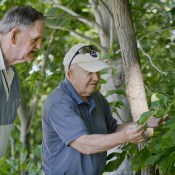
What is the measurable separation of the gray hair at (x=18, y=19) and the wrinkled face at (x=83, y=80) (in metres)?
0.48

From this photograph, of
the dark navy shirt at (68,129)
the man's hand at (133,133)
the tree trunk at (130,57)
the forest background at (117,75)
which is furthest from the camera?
the tree trunk at (130,57)

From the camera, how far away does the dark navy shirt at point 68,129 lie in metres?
2.40

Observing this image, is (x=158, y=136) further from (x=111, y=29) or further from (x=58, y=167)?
(x=111, y=29)

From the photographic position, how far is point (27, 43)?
219 centimetres

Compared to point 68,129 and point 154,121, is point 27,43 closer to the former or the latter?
point 68,129

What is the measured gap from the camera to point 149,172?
8.63 ft

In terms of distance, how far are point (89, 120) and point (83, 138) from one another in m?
0.31

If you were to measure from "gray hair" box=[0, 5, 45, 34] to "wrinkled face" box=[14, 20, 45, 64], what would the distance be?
1.0 inches

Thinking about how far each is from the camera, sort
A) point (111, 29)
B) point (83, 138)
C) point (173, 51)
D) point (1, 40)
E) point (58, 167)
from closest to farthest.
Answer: point (1, 40) < point (83, 138) < point (58, 167) < point (111, 29) < point (173, 51)

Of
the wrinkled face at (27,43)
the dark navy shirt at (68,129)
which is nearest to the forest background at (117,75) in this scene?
the dark navy shirt at (68,129)

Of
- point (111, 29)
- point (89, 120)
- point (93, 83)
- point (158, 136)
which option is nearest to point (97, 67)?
point (93, 83)

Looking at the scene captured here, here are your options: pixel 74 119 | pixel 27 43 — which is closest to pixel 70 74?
pixel 74 119

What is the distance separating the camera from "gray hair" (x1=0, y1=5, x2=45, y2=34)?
218 cm

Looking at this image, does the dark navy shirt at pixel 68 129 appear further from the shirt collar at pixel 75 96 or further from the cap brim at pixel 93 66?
the cap brim at pixel 93 66
